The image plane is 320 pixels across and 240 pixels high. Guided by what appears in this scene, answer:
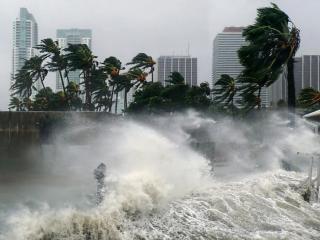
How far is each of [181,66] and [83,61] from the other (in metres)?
35.6

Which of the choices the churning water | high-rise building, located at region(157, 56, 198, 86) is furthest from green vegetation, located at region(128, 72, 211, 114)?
high-rise building, located at region(157, 56, 198, 86)

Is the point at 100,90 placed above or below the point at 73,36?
below

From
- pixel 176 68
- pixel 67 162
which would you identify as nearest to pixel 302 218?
pixel 67 162

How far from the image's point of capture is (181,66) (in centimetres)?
9981

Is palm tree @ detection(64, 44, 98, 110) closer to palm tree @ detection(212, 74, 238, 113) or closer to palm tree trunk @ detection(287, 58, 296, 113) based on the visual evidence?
palm tree @ detection(212, 74, 238, 113)

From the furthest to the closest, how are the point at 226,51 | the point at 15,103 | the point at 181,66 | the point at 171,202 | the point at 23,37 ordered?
1. the point at 23,37
2. the point at 15,103
3. the point at 181,66
4. the point at 226,51
5. the point at 171,202

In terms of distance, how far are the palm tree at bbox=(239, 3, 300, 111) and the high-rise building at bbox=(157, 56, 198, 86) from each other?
69.0 meters

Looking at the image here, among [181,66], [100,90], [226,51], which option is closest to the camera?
[100,90]

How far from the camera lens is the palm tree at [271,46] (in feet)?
93.4

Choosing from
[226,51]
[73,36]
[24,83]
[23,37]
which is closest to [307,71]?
[226,51]

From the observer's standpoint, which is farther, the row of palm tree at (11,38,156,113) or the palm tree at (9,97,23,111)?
the palm tree at (9,97,23,111)

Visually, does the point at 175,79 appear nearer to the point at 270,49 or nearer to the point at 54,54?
the point at 54,54

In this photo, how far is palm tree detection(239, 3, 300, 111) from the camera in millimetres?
28453

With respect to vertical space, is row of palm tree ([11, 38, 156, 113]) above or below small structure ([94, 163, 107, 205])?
above
